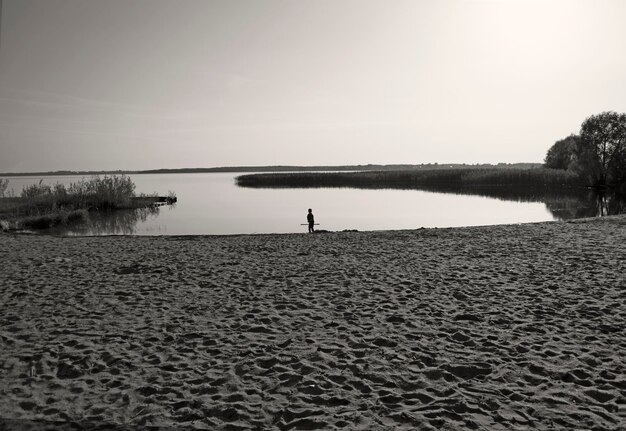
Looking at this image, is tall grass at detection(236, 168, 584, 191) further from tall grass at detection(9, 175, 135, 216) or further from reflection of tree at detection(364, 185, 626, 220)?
tall grass at detection(9, 175, 135, 216)

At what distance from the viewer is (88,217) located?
30812 millimetres

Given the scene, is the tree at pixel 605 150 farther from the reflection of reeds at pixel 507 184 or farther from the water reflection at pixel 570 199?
the water reflection at pixel 570 199

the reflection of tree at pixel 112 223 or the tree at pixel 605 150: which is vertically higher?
the tree at pixel 605 150

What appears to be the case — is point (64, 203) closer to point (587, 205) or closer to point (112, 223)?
point (112, 223)

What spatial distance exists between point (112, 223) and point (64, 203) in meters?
7.43

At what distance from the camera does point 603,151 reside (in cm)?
5119

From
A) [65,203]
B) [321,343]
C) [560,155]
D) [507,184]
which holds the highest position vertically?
[560,155]

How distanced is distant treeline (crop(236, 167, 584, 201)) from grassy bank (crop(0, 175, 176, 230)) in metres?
35.6

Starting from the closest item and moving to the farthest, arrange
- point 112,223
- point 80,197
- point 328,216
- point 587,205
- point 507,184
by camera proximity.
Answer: point 112,223 → point 328,216 → point 587,205 → point 80,197 → point 507,184

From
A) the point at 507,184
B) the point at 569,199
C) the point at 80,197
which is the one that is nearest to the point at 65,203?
the point at 80,197

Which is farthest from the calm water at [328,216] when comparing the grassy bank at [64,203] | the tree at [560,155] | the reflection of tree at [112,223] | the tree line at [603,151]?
the tree at [560,155]

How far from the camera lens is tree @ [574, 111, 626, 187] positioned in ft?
165

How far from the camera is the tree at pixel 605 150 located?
50.3 m

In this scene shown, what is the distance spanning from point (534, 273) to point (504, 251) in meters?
3.11
